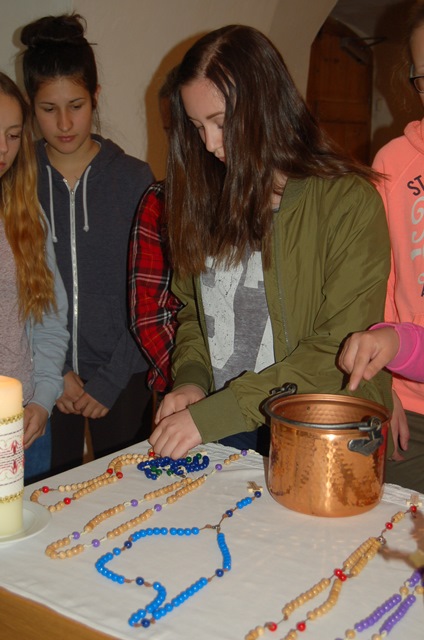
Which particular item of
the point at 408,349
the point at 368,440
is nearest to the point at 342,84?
the point at 408,349

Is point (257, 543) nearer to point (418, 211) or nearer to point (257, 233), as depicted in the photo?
point (257, 233)

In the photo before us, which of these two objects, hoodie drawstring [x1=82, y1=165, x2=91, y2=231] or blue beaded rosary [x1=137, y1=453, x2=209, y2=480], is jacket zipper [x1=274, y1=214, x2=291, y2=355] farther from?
hoodie drawstring [x1=82, y1=165, x2=91, y2=231]

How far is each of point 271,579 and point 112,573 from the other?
0.55ft

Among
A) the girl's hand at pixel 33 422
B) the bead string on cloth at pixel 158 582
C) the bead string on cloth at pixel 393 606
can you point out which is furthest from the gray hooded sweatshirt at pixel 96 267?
the bead string on cloth at pixel 393 606

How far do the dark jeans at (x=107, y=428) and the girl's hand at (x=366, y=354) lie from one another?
93cm

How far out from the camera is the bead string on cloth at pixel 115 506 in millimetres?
869

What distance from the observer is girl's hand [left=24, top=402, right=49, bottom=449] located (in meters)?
1.54

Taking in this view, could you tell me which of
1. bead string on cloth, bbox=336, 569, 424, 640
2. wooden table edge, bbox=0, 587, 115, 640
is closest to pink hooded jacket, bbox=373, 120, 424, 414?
bead string on cloth, bbox=336, 569, 424, 640

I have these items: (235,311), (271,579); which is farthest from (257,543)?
(235,311)

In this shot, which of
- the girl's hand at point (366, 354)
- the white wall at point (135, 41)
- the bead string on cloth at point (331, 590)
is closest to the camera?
the bead string on cloth at point (331, 590)

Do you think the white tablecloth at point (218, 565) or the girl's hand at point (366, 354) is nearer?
the white tablecloth at point (218, 565)

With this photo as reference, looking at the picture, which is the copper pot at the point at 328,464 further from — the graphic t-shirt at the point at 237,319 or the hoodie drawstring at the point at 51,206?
the hoodie drawstring at the point at 51,206

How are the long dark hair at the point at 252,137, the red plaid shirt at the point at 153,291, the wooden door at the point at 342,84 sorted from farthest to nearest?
1. the wooden door at the point at 342,84
2. the red plaid shirt at the point at 153,291
3. the long dark hair at the point at 252,137

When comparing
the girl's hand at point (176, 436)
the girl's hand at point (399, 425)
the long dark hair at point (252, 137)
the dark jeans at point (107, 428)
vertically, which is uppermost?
the long dark hair at point (252, 137)
